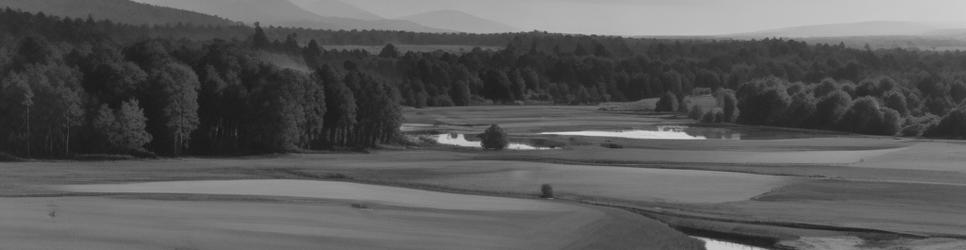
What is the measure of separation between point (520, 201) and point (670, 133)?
80.1 metres

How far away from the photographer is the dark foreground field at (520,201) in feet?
155

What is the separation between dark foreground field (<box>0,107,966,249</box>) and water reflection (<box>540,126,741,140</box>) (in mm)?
26571

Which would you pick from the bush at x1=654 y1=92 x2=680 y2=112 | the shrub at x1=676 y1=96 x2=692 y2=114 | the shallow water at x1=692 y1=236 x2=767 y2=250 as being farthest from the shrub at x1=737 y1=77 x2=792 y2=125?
the shallow water at x1=692 y1=236 x2=767 y2=250

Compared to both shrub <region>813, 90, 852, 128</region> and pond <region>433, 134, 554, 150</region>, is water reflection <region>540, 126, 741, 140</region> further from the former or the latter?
shrub <region>813, 90, 852, 128</region>

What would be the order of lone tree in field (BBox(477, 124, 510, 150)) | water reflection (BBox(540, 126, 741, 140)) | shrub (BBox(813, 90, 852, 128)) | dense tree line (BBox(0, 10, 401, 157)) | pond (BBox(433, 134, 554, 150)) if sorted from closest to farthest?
1. dense tree line (BBox(0, 10, 401, 157))
2. lone tree in field (BBox(477, 124, 510, 150))
3. pond (BBox(433, 134, 554, 150))
4. water reflection (BBox(540, 126, 741, 140))
5. shrub (BBox(813, 90, 852, 128))

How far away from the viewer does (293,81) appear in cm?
10119

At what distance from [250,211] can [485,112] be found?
4942 inches

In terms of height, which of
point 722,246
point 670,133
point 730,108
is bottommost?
point 722,246

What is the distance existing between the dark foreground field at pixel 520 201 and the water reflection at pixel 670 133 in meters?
26.6

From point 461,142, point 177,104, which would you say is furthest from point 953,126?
point 177,104

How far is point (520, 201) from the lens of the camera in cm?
6131

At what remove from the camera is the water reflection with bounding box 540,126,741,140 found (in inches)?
5119

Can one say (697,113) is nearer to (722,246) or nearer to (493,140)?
(493,140)

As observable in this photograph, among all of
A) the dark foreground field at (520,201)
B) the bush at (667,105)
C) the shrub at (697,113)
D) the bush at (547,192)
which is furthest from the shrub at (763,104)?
the bush at (547,192)
